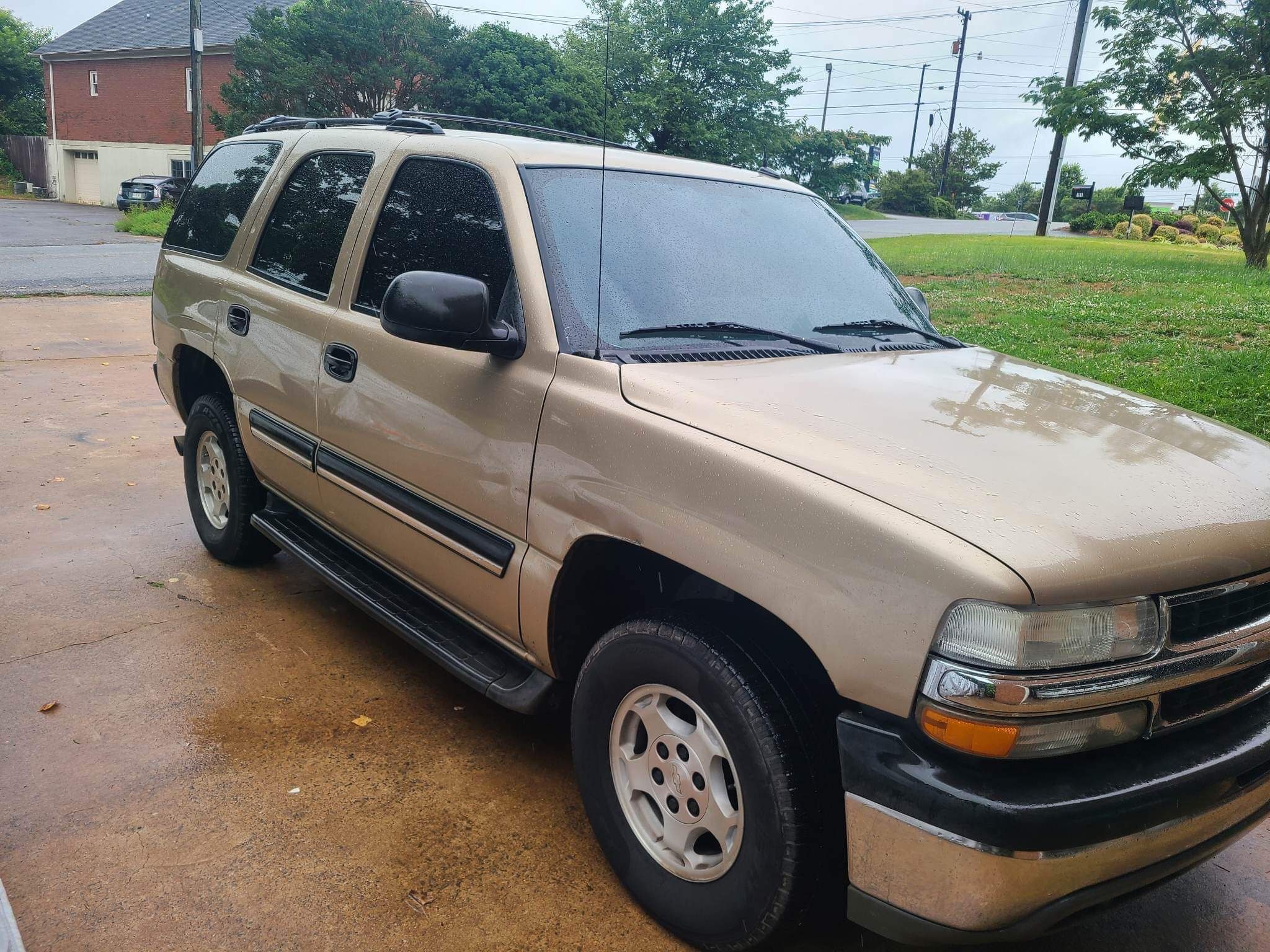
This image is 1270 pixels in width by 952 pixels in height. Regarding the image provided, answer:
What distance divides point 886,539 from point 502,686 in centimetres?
142

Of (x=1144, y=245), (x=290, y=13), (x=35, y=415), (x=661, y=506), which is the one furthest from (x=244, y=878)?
(x=290, y=13)

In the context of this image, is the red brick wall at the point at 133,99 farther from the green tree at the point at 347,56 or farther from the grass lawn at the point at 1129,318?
the grass lawn at the point at 1129,318

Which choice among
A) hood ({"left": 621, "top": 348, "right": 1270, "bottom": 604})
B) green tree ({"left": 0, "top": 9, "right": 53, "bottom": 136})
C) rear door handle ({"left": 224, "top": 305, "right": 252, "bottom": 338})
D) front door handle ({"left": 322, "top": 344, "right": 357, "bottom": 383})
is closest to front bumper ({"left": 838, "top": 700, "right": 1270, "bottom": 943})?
hood ({"left": 621, "top": 348, "right": 1270, "bottom": 604})

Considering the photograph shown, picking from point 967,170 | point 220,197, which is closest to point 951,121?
point 967,170

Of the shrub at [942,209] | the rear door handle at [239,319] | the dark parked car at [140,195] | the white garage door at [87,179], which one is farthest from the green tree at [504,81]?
the rear door handle at [239,319]

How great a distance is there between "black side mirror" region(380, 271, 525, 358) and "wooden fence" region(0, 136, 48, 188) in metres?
56.6

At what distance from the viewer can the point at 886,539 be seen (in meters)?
1.94

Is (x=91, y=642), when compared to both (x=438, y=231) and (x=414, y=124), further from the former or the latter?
(x=414, y=124)

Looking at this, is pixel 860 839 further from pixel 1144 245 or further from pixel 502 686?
pixel 1144 245

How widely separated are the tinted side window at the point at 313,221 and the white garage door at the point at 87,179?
51140 mm

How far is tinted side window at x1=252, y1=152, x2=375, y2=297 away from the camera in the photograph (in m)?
3.75

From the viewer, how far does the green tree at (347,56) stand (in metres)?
32.0

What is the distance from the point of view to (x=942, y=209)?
5225 cm

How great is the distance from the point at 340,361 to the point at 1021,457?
89.6 inches
